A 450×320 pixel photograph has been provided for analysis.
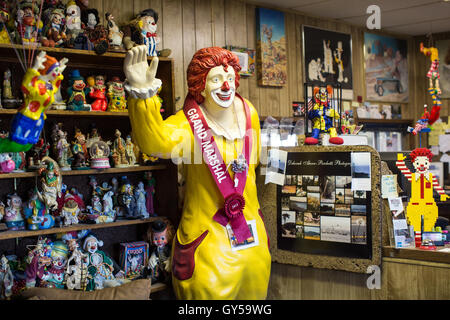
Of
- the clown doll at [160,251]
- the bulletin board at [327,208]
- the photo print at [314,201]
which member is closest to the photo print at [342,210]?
the bulletin board at [327,208]

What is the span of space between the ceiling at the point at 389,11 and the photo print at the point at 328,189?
5.75ft

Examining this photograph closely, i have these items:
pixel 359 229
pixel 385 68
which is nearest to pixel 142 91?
pixel 359 229

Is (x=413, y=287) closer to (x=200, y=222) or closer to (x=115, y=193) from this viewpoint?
(x=200, y=222)

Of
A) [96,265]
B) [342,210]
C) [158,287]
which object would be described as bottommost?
[158,287]

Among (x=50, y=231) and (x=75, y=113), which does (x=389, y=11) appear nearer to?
(x=75, y=113)

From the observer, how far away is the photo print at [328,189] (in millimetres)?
2521

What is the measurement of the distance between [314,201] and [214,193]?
549 millimetres

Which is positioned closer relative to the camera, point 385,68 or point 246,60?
point 246,60

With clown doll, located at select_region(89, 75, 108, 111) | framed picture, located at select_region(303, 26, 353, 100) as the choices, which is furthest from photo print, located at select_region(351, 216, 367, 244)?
framed picture, located at select_region(303, 26, 353, 100)

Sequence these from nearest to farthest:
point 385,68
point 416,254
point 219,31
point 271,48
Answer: point 416,254, point 219,31, point 271,48, point 385,68

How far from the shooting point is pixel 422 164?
2.35 meters

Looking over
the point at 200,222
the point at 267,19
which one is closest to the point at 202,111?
the point at 200,222

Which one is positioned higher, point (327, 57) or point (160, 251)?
point (327, 57)

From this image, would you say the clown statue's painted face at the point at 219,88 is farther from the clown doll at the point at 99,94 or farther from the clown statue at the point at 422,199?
the clown statue at the point at 422,199
